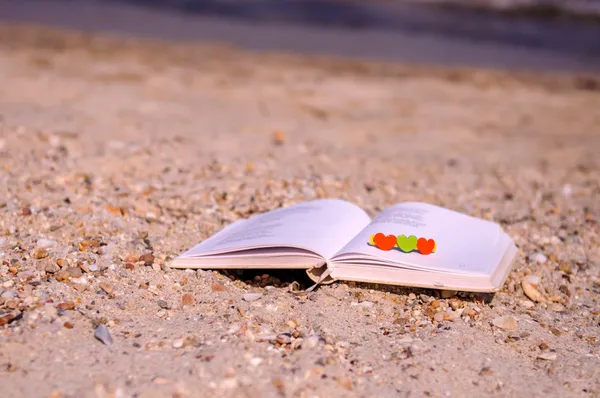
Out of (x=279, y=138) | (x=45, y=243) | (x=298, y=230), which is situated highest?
(x=298, y=230)

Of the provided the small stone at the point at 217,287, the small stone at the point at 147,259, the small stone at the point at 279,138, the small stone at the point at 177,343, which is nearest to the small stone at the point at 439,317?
the small stone at the point at 217,287

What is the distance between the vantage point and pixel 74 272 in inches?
83.7

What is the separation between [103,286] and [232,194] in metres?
1.07

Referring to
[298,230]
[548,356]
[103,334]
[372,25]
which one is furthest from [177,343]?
[372,25]

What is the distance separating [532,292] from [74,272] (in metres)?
1.52

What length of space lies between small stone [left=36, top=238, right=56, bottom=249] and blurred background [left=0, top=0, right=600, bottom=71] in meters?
5.94

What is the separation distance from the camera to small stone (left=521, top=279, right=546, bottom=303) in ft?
7.70

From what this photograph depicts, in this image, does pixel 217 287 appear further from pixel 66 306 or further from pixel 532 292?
pixel 532 292

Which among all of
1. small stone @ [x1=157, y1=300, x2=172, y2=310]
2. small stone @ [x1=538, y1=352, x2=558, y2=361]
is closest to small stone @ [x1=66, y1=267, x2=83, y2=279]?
small stone @ [x1=157, y1=300, x2=172, y2=310]

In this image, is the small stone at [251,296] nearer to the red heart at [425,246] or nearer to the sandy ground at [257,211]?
the sandy ground at [257,211]

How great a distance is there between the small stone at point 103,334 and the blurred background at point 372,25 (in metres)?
6.35

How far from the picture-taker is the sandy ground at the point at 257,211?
1.76 meters

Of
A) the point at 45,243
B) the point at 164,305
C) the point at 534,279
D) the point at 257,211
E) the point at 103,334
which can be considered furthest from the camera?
the point at 257,211

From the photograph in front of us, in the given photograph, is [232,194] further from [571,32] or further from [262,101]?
[571,32]
